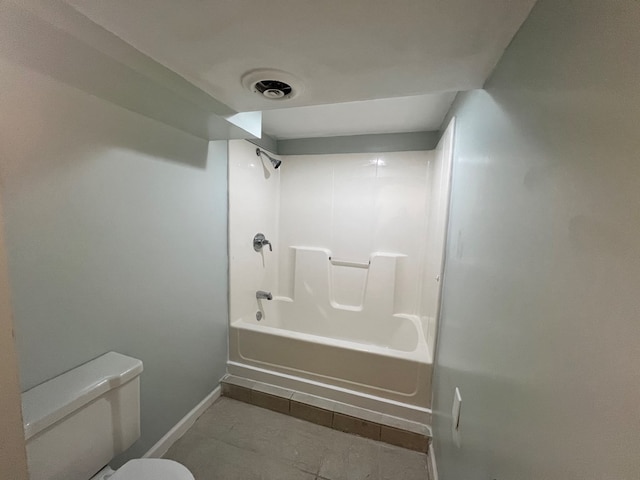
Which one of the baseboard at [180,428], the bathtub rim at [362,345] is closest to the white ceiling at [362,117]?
the bathtub rim at [362,345]

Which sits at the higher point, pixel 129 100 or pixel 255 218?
pixel 129 100

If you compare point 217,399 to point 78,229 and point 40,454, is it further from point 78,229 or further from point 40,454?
point 78,229

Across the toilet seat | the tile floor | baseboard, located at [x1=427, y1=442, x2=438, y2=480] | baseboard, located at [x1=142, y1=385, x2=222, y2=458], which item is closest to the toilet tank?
the toilet seat

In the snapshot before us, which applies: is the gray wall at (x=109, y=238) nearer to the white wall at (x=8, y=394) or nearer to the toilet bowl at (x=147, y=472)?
the toilet bowl at (x=147, y=472)

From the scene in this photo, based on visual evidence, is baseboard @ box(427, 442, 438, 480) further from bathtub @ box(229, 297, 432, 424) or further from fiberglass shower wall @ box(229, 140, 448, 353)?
fiberglass shower wall @ box(229, 140, 448, 353)

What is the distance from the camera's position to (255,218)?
2471 mm

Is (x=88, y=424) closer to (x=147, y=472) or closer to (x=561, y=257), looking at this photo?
(x=147, y=472)

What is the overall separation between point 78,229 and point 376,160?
2218 mm

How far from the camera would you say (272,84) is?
104 cm

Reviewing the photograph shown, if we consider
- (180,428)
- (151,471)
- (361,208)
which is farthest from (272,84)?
(180,428)

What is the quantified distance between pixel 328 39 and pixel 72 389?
150 cm

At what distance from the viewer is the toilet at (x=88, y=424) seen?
89 cm

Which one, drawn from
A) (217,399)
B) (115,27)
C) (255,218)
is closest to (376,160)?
(255,218)

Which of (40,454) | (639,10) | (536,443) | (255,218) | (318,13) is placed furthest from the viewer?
(255,218)
